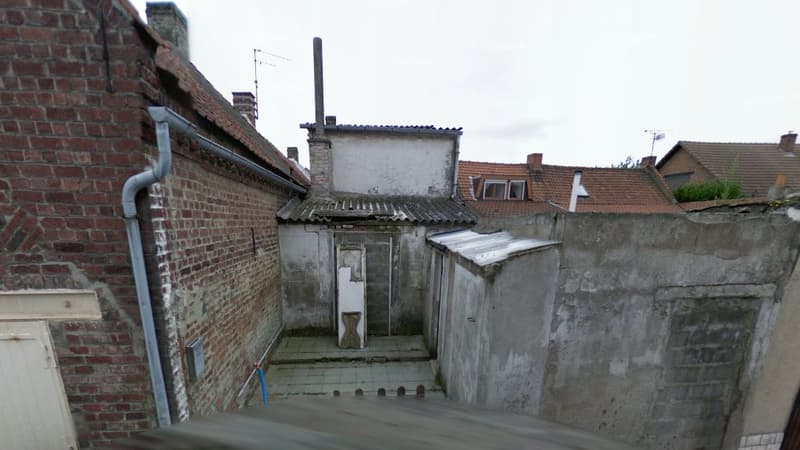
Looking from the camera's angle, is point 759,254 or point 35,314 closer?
point 35,314

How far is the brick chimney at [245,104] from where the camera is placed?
8430 mm

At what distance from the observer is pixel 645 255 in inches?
106

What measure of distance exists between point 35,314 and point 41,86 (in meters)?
1.76

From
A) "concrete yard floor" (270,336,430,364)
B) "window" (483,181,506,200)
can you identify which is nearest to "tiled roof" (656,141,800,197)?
"window" (483,181,506,200)

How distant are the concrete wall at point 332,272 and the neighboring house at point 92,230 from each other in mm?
3427

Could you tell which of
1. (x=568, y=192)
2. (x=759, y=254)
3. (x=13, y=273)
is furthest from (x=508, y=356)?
(x=568, y=192)

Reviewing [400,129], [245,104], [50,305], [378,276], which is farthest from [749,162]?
[50,305]

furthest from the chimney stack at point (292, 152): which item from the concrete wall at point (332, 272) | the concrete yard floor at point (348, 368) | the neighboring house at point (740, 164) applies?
the neighboring house at point (740, 164)

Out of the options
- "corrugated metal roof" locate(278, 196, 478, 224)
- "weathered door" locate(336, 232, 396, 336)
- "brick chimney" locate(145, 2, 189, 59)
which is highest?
"brick chimney" locate(145, 2, 189, 59)

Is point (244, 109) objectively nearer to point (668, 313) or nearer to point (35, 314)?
point (35, 314)

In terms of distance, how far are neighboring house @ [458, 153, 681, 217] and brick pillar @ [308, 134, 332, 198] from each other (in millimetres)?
6599

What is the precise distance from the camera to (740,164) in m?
14.3

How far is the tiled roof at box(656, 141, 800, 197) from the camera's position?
13370mm

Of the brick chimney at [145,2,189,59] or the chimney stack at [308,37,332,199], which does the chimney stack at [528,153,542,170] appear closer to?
the chimney stack at [308,37,332,199]
